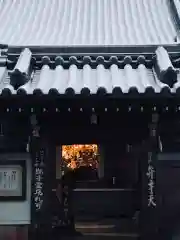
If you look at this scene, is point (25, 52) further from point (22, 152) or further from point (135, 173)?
point (135, 173)

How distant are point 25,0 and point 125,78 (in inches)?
175

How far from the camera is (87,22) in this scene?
26.1 feet

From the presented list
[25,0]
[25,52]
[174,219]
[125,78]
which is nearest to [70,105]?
[125,78]

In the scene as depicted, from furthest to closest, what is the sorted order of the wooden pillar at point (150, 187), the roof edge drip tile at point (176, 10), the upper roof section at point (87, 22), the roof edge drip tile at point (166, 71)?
the roof edge drip tile at point (176, 10), the upper roof section at point (87, 22), the wooden pillar at point (150, 187), the roof edge drip tile at point (166, 71)

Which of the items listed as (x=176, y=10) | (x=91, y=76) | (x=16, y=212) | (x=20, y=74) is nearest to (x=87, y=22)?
(x=176, y=10)

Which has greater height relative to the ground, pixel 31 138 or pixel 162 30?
pixel 162 30

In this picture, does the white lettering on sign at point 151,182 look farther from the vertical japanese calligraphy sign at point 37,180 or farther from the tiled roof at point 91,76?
the vertical japanese calligraphy sign at point 37,180

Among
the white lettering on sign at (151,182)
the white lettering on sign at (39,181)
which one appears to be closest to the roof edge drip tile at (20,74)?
the white lettering on sign at (39,181)

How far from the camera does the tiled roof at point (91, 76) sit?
15.8 feet

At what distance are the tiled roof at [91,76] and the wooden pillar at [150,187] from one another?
538 millimetres

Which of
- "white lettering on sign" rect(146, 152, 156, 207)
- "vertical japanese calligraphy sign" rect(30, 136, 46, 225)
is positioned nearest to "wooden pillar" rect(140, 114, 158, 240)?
"white lettering on sign" rect(146, 152, 156, 207)

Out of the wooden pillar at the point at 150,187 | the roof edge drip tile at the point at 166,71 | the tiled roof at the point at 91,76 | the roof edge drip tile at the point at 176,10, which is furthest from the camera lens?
the roof edge drip tile at the point at 176,10

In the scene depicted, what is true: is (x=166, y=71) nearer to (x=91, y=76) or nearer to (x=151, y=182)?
(x=91, y=76)

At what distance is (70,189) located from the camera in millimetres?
5816
